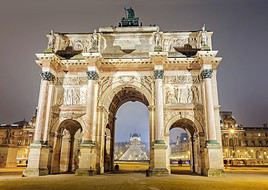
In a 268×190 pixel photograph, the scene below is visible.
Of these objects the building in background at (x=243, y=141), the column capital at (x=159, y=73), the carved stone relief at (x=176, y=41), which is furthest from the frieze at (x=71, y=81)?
the building in background at (x=243, y=141)

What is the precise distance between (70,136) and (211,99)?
43.5 ft

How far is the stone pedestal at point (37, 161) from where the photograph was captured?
53.7 ft

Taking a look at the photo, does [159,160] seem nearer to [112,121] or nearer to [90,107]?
[90,107]

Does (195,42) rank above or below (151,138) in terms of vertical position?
above

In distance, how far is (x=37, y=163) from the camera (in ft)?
54.8

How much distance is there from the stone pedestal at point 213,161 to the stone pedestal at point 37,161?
11.8 metres

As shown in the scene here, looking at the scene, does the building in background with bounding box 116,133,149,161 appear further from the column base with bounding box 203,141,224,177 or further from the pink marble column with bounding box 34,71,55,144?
the column base with bounding box 203,141,224,177

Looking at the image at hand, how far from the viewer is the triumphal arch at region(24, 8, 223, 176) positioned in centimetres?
1733

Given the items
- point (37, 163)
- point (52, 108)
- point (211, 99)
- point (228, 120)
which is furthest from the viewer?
point (228, 120)

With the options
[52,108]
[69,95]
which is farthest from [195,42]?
[52,108]

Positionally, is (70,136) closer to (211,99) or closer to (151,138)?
(151,138)

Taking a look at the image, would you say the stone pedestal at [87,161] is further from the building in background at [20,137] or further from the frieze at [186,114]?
the building in background at [20,137]

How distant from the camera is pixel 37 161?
16734 millimetres

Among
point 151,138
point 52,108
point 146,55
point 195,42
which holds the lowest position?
point 151,138
